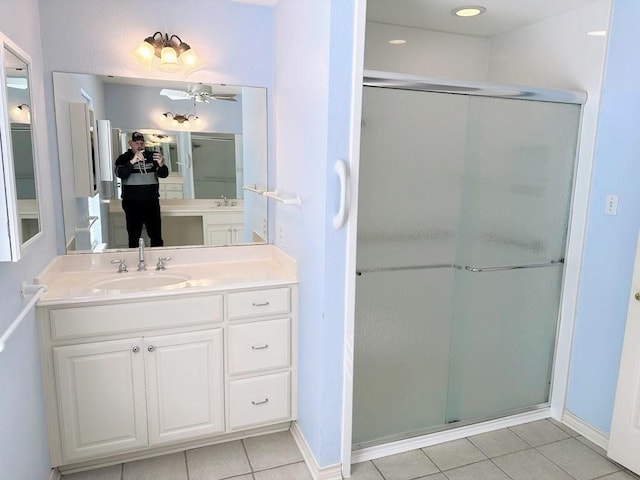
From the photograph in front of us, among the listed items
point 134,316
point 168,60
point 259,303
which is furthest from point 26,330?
point 168,60

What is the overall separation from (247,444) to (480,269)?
4.83 ft

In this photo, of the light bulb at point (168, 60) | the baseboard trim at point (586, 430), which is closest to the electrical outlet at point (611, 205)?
the baseboard trim at point (586, 430)

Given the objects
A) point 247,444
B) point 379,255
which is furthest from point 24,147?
point 247,444

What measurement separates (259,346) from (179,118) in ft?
4.17

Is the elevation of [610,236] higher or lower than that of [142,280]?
higher

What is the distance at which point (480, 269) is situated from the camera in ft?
7.48

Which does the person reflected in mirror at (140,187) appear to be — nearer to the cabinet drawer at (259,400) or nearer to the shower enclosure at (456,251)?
the cabinet drawer at (259,400)

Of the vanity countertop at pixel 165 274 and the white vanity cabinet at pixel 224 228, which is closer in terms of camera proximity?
the vanity countertop at pixel 165 274

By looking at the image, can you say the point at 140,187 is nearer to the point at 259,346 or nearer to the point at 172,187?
the point at 172,187

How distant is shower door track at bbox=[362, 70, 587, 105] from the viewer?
1.89 metres

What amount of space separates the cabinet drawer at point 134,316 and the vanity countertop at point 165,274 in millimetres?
42

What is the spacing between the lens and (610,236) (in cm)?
221

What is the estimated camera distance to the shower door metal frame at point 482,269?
1954mm

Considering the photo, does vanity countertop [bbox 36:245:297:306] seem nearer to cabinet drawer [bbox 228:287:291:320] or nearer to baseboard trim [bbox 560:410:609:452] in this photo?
cabinet drawer [bbox 228:287:291:320]
